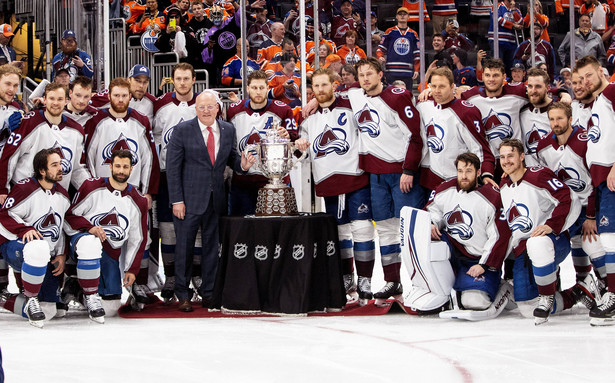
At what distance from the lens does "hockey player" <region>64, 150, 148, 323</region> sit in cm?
496

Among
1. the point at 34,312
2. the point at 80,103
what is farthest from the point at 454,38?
the point at 34,312

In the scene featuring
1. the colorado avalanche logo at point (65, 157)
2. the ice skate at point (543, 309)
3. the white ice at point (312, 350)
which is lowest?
the white ice at point (312, 350)

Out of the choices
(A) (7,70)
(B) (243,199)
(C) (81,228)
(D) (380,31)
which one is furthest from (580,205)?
(D) (380,31)

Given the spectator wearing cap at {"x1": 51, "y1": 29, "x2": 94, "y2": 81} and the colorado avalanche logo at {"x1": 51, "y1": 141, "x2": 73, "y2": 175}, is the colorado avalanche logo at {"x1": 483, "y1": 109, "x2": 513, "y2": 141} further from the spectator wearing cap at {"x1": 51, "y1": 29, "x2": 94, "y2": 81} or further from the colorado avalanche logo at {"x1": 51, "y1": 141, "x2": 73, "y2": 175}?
the spectator wearing cap at {"x1": 51, "y1": 29, "x2": 94, "y2": 81}

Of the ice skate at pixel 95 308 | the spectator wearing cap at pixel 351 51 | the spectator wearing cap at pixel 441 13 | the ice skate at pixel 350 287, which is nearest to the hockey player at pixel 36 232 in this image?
the ice skate at pixel 95 308

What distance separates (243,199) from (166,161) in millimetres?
530

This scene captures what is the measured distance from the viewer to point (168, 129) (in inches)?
219

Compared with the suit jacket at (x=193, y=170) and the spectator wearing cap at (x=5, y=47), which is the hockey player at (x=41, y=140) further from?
the spectator wearing cap at (x=5, y=47)

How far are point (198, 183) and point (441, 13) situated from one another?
5.12 m

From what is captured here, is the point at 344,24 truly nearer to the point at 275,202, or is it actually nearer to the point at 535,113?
the point at 535,113

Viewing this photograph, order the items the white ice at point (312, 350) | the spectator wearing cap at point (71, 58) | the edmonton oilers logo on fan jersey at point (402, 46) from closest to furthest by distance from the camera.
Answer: the white ice at point (312, 350) < the spectator wearing cap at point (71, 58) < the edmonton oilers logo on fan jersey at point (402, 46)

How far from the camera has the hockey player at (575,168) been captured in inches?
191

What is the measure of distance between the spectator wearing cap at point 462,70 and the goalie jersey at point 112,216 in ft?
13.3

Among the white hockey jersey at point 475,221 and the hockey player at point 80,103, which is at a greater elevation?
the hockey player at point 80,103
